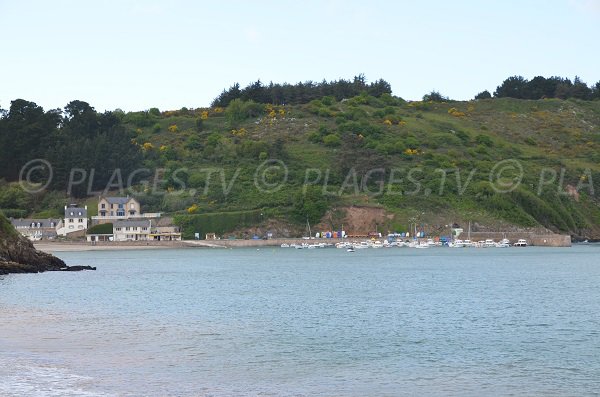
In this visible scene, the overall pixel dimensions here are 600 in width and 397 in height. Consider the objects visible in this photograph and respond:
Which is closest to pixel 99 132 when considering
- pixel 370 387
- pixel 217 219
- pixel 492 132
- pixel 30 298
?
pixel 217 219

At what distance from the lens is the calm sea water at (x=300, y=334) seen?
28312 mm

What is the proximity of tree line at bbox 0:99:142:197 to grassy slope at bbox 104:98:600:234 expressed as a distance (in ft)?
28.1

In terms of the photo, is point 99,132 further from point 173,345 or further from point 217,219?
point 173,345

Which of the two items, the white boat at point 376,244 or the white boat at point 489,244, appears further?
the white boat at point 489,244

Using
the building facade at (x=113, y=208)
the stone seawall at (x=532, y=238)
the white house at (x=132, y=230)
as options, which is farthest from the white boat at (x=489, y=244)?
the building facade at (x=113, y=208)

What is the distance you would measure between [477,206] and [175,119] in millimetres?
74608

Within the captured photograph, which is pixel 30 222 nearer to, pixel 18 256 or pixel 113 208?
pixel 113 208

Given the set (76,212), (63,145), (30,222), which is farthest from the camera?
(63,145)

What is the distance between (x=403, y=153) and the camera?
15712 cm

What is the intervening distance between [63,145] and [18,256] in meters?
76.5

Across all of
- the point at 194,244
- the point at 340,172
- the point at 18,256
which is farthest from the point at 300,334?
the point at 340,172

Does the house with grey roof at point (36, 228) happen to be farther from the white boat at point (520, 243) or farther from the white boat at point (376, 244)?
the white boat at point (520, 243)

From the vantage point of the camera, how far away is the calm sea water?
92.9 feet

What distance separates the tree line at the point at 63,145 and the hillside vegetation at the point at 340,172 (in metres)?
0.49
